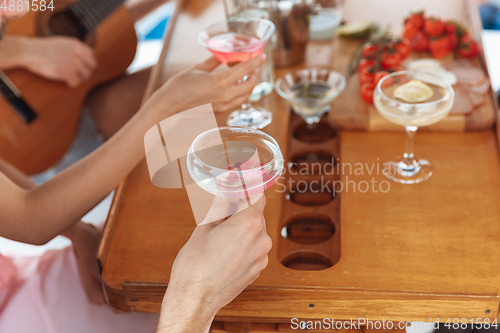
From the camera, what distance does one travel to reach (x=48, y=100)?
182 cm

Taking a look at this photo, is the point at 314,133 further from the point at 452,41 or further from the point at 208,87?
the point at 452,41

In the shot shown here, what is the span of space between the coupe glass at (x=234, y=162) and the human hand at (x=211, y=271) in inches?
1.8

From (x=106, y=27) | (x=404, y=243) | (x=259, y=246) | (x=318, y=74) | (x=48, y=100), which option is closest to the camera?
(x=259, y=246)

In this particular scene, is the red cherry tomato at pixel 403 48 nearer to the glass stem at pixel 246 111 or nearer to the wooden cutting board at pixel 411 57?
the wooden cutting board at pixel 411 57

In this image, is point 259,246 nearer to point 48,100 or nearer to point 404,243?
point 404,243

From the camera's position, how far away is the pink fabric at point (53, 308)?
99cm

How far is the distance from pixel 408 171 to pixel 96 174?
2.09 feet

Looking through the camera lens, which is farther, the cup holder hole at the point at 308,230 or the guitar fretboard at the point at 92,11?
the guitar fretboard at the point at 92,11

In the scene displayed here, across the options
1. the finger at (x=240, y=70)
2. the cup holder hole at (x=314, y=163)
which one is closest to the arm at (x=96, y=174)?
the finger at (x=240, y=70)

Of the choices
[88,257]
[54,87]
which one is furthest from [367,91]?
[54,87]

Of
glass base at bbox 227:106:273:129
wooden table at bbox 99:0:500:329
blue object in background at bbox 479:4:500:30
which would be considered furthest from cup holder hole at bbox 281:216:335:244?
blue object in background at bbox 479:4:500:30

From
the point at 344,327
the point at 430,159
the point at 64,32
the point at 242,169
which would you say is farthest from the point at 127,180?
Result: the point at 64,32

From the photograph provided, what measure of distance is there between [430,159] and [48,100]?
55.5 inches

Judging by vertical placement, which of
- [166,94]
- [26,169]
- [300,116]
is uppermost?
[166,94]
